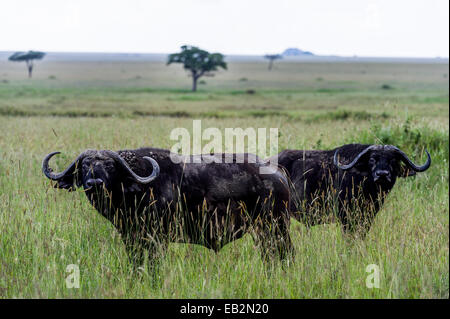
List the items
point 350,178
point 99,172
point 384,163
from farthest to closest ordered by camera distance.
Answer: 1. point 350,178
2. point 384,163
3. point 99,172

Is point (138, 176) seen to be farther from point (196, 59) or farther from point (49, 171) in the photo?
point (196, 59)

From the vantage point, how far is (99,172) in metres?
4.60

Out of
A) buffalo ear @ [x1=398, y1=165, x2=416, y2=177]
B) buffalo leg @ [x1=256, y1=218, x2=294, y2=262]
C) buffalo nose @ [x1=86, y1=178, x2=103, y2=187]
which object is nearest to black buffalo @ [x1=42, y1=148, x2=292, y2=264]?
buffalo leg @ [x1=256, y1=218, x2=294, y2=262]

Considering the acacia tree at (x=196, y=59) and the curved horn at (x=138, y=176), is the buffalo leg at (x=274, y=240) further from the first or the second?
the acacia tree at (x=196, y=59)

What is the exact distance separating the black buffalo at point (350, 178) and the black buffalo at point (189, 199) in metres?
0.72

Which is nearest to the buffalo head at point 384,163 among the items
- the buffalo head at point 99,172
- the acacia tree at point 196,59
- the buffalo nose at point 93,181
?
the buffalo head at point 99,172

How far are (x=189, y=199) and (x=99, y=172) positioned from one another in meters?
1.05

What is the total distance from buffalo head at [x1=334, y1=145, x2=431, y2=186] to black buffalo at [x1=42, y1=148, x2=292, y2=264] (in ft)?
4.65

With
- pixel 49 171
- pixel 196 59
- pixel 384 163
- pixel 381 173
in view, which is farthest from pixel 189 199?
pixel 196 59

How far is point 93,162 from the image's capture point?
4652 mm

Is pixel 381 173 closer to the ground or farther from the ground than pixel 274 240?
farther from the ground

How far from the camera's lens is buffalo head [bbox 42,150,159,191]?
181 inches
